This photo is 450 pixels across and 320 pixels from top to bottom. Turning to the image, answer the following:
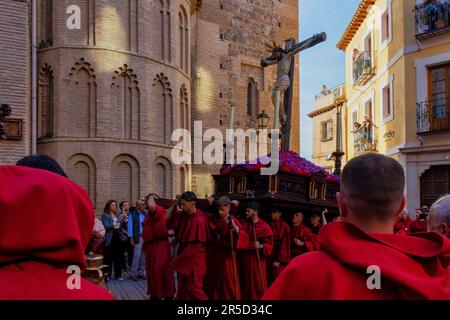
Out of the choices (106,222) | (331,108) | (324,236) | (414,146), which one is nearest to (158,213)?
(106,222)

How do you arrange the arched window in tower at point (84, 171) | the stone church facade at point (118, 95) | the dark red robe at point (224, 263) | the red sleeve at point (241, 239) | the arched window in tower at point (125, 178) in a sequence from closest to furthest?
the red sleeve at point (241, 239) < the dark red robe at point (224, 263) < the arched window in tower at point (84, 171) < the stone church facade at point (118, 95) < the arched window in tower at point (125, 178)

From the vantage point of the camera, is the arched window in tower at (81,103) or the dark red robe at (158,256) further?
the arched window in tower at (81,103)

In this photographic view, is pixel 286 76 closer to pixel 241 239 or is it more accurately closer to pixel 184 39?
pixel 241 239

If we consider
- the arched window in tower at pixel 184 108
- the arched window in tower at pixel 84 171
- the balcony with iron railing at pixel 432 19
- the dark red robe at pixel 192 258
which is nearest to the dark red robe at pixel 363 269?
the dark red robe at pixel 192 258

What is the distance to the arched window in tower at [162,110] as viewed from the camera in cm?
2572

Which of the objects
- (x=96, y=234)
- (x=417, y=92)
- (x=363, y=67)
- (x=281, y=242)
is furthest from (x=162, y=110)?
(x=96, y=234)

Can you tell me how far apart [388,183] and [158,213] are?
7.67 m

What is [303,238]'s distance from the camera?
9070 mm

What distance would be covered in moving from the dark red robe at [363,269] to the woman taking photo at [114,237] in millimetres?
11081

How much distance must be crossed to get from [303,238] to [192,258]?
188 cm

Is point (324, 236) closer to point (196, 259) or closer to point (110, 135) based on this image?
point (196, 259)

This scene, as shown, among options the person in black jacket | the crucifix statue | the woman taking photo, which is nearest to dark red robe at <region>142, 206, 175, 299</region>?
the crucifix statue

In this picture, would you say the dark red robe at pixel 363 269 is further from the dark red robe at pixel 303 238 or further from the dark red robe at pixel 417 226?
the dark red robe at pixel 417 226

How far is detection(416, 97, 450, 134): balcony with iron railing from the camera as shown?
2003 cm
